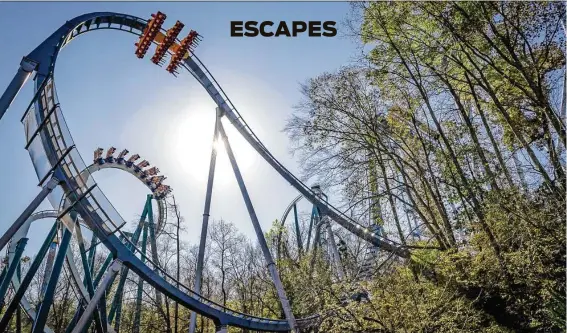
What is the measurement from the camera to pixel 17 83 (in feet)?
23.9

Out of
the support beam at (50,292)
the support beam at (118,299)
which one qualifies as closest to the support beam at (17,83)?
the support beam at (50,292)

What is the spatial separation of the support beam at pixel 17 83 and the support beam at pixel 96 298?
14.2 feet

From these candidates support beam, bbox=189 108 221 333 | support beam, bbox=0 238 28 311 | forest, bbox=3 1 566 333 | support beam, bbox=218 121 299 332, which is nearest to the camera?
forest, bbox=3 1 566 333

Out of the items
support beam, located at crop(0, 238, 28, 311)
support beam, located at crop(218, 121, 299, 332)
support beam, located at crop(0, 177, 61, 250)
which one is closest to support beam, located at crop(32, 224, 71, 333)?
support beam, located at crop(0, 177, 61, 250)

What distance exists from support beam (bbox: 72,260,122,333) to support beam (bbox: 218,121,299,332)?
12.9 feet

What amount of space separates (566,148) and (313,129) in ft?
18.0

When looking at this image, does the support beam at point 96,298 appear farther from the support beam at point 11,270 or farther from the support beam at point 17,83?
the support beam at point 17,83

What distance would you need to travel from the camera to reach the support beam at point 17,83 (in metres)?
6.70

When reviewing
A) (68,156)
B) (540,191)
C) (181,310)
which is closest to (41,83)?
(68,156)

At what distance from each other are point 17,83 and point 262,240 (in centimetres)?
710

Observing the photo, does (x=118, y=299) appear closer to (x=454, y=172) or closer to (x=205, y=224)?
(x=205, y=224)

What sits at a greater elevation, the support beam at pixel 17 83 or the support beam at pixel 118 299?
the support beam at pixel 17 83

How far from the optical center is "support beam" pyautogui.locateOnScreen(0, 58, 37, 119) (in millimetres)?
6702

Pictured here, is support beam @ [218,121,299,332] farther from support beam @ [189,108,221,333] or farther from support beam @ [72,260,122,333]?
support beam @ [72,260,122,333]
